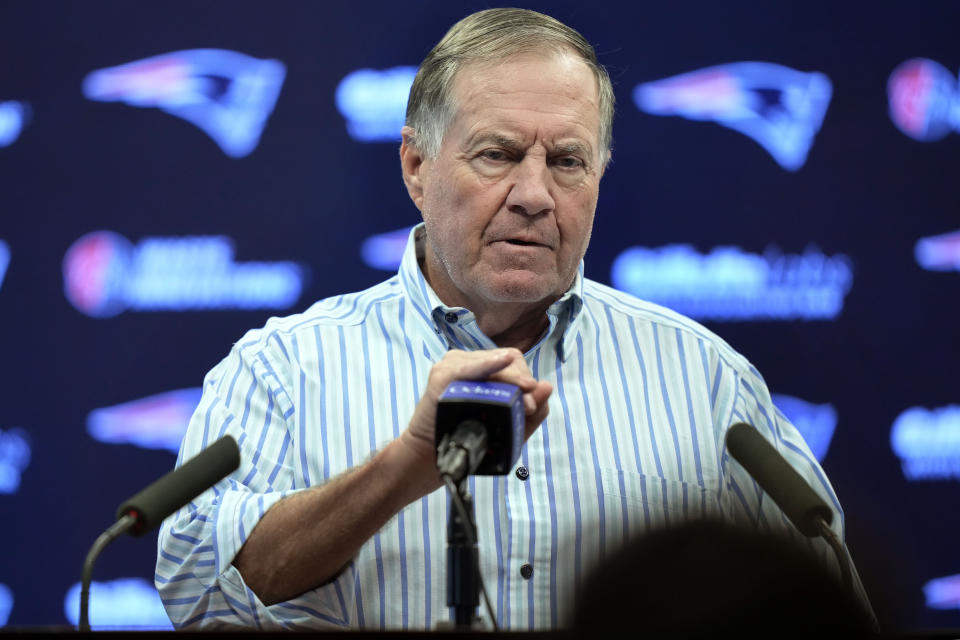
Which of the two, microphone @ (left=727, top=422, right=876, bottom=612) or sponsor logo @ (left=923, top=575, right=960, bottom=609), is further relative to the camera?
sponsor logo @ (left=923, top=575, right=960, bottom=609)

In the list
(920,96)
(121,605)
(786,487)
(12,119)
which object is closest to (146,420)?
(121,605)

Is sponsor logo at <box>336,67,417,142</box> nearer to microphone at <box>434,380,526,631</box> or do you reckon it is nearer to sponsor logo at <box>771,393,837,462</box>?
sponsor logo at <box>771,393,837,462</box>

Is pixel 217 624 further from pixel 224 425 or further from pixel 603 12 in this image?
pixel 603 12

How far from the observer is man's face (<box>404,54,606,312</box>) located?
173 cm

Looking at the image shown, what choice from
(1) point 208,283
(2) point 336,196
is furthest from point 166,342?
(2) point 336,196

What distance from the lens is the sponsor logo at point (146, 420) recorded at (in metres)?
2.38

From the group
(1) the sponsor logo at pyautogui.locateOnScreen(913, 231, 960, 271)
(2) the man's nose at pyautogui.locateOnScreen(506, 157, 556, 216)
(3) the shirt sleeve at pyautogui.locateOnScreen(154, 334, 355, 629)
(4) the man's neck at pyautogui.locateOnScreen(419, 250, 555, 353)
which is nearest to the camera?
(3) the shirt sleeve at pyautogui.locateOnScreen(154, 334, 355, 629)

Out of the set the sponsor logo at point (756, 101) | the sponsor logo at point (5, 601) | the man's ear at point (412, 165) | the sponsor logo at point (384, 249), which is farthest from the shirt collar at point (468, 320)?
the sponsor logo at point (5, 601)

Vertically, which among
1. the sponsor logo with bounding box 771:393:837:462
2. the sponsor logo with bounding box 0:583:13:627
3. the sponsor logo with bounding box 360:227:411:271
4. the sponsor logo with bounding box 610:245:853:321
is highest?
the sponsor logo with bounding box 360:227:411:271

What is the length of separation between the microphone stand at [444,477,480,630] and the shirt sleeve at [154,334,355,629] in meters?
0.55

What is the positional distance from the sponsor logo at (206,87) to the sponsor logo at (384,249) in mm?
385

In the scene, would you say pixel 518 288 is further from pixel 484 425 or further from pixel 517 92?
pixel 484 425

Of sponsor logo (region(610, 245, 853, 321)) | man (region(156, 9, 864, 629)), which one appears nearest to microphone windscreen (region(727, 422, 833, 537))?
man (region(156, 9, 864, 629))

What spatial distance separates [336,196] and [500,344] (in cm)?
75
